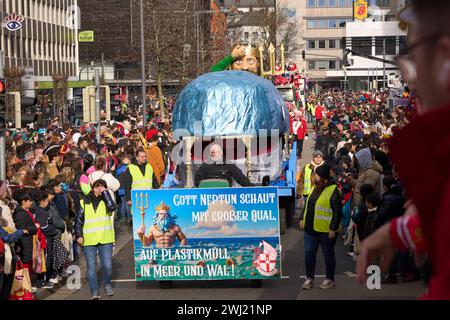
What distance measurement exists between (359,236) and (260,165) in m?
4.29

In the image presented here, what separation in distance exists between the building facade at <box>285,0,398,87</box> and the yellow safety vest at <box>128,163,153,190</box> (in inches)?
5399

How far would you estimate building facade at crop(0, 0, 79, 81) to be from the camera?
62.3 m

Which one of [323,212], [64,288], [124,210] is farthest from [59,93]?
[323,212]

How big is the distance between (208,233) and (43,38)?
5984cm

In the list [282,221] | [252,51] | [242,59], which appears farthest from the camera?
[252,51]

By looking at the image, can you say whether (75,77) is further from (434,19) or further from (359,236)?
(434,19)

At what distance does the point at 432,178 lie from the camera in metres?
2.41

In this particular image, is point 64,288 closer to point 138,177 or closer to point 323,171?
point 323,171

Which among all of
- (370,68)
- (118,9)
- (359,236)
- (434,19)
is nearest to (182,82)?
(359,236)

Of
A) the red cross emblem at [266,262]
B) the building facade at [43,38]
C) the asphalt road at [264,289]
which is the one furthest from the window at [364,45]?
the red cross emblem at [266,262]

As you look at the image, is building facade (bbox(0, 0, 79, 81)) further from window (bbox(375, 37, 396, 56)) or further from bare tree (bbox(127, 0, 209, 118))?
window (bbox(375, 37, 396, 56))

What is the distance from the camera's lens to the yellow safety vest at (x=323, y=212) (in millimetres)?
13211

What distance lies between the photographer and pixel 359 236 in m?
15.1

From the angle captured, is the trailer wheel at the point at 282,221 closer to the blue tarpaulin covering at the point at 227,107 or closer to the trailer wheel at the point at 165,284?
the blue tarpaulin covering at the point at 227,107
